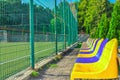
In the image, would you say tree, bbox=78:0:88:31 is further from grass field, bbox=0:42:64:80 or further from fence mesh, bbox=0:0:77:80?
grass field, bbox=0:42:64:80

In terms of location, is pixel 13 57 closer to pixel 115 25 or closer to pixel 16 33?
A: pixel 16 33

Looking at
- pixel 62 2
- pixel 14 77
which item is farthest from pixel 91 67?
pixel 62 2

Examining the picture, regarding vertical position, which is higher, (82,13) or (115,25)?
(82,13)

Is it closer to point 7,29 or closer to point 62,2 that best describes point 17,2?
point 7,29

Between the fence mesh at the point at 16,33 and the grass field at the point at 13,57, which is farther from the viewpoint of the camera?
the grass field at the point at 13,57

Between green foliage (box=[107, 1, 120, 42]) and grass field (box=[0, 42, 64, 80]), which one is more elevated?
Result: green foliage (box=[107, 1, 120, 42])

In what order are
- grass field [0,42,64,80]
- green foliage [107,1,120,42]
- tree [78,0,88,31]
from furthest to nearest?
1. tree [78,0,88,31]
2. green foliage [107,1,120,42]
3. grass field [0,42,64,80]

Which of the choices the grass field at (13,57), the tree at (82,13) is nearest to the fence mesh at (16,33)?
the grass field at (13,57)

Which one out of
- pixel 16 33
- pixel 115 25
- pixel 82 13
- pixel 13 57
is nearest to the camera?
pixel 16 33

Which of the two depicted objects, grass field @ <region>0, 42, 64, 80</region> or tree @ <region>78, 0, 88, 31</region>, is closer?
grass field @ <region>0, 42, 64, 80</region>

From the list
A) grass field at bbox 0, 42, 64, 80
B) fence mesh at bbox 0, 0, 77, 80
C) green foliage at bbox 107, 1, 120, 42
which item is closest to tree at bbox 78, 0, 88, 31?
green foliage at bbox 107, 1, 120, 42

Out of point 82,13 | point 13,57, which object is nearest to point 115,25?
point 13,57

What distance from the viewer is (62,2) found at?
2202 centimetres

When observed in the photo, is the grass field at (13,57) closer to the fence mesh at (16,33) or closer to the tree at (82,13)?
the fence mesh at (16,33)
